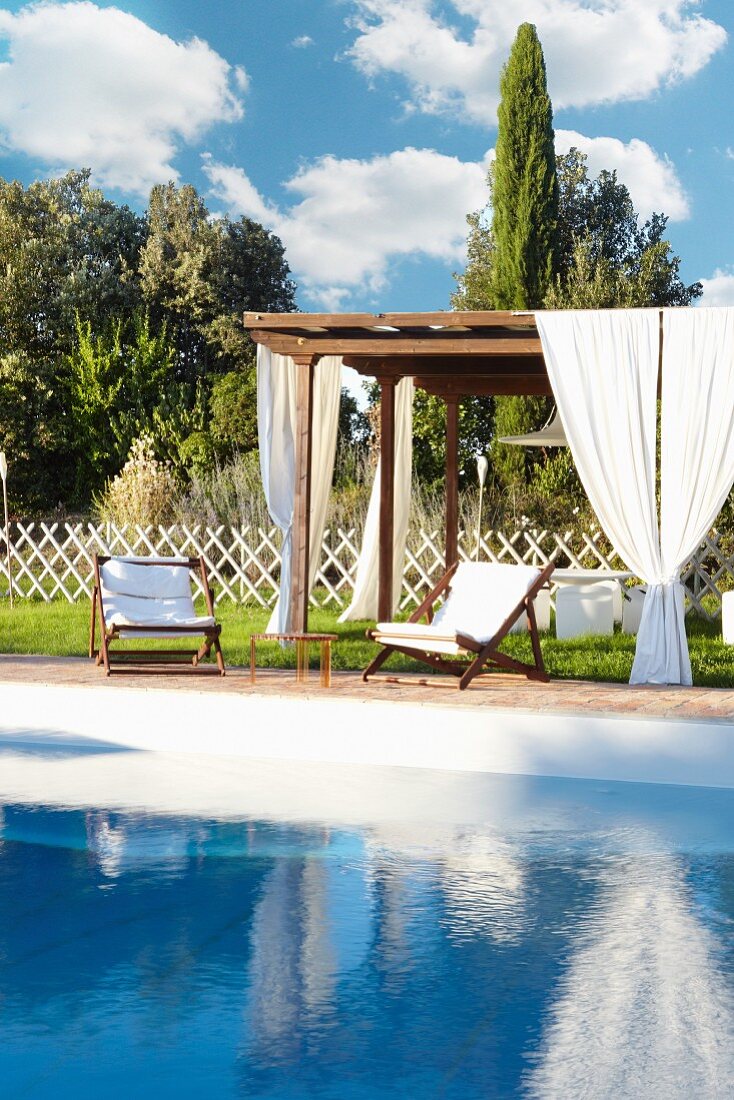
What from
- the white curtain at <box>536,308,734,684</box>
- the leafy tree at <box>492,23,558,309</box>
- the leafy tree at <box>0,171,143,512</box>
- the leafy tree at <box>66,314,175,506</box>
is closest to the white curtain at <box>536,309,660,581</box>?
the white curtain at <box>536,308,734,684</box>

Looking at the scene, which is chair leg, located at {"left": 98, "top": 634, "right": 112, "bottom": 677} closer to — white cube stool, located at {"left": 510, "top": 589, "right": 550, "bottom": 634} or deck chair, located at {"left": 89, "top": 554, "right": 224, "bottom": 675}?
deck chair, located at {"left": 89, "top": 554, "right": 224, "bottom": 675}

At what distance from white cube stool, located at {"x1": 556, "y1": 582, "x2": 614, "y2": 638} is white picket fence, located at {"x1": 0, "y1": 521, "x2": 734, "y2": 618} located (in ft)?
4.45

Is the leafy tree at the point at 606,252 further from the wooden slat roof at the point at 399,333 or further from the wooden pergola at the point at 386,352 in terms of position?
the wooden slat roof at the point at 399,333

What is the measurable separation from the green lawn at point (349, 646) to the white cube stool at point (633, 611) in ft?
0.52

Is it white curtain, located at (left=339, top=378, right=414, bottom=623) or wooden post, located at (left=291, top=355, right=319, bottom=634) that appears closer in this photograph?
wooden post, located at (left=291, top=355, right=319, bottom=634)

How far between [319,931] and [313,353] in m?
4.07

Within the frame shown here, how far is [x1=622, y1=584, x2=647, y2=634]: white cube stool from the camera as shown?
7859 millimetres

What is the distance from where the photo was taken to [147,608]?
6.25 metres

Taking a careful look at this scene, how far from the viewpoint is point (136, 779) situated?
175 inches

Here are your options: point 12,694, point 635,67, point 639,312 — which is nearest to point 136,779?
point 12,694

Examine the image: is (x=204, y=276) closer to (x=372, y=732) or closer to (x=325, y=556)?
(x=325, y=556)

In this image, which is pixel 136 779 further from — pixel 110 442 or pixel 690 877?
pixel 110 442

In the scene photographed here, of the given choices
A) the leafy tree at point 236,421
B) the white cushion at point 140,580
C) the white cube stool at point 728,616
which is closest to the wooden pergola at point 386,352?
the white cushion at point 140,580

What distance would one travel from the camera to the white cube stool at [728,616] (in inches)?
278
